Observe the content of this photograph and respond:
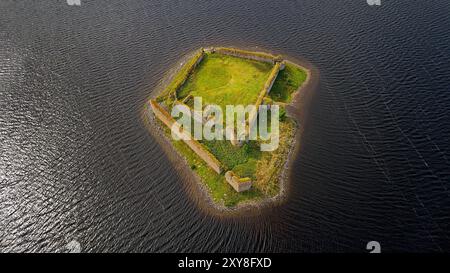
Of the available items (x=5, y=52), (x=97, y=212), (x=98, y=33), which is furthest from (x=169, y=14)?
(x=97, y=212)

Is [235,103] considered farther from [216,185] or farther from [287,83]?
[216,185]

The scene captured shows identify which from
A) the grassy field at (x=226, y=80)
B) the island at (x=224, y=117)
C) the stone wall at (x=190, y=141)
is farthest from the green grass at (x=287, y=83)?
the stone wall at (x=190, y=141)

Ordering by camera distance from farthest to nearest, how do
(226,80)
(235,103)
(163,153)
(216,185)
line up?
(226,80) < (235,103) < (163,153) < (216,185)

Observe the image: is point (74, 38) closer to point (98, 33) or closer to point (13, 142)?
point (98, 33)

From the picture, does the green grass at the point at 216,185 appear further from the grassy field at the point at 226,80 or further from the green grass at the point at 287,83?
the green grass at the point at 287,83

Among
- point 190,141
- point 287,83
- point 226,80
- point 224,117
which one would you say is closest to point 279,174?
point 224,117

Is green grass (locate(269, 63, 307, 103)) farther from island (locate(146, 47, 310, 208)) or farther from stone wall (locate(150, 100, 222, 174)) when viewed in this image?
stone wall (locate(150, 100, 222, 174))
